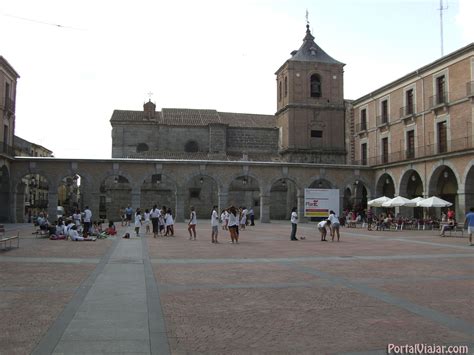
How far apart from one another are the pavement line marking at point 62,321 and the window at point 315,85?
43354 millimetres

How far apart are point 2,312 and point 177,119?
152 ft

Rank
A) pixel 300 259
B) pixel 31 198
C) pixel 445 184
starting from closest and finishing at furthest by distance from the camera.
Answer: pixel 300 259 → pixel 445 184 → pixel 31 198

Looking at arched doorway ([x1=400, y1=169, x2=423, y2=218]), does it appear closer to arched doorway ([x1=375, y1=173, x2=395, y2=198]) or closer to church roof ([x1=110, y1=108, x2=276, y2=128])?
arched doorway ([x1=375, y1=173, x2=395, y2=198])

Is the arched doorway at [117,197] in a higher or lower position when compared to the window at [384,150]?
lower

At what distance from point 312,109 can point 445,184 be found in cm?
1889

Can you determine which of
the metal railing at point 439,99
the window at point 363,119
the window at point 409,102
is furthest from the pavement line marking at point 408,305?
the window at point 363,119

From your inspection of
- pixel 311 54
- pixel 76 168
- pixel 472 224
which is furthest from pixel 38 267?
pixel 311 54

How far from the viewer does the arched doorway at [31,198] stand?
1391 inches

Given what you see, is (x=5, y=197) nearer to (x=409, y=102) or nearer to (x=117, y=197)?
(x=117, y=197)

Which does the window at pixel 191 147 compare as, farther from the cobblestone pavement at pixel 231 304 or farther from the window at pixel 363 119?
the cobblestone pavement at pixel 231 304

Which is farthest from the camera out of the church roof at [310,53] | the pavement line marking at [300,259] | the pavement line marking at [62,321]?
the church roof at [310,53]

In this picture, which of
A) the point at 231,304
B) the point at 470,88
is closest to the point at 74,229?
the point at 231,304

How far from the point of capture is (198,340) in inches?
207

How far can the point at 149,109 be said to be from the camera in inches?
2045
